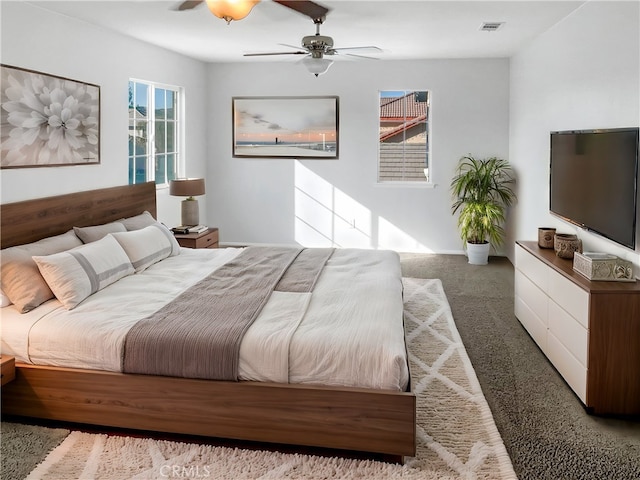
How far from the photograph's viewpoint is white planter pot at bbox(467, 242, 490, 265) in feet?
21.6

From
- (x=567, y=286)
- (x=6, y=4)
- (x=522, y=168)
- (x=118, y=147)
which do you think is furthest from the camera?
(x=522, y=168)

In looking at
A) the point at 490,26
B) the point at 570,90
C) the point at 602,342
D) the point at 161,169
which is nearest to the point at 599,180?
the point at 602,342

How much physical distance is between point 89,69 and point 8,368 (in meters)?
2.89

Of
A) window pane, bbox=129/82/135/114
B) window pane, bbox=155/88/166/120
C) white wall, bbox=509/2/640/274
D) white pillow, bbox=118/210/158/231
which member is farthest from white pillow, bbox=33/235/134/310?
white wall, bbox=509/2/640/274

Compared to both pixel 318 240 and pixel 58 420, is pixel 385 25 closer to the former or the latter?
pixel 318 240

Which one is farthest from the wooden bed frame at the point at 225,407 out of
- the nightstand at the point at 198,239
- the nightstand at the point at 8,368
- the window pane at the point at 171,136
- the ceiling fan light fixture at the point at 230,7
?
the window pane at the point at 171,136

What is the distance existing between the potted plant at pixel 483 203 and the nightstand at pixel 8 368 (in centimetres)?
509

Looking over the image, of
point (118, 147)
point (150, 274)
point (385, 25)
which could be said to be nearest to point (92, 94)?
point (118, 147)

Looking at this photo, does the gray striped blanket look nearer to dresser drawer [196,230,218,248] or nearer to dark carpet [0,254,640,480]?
dark carpet [0,254,640,480]

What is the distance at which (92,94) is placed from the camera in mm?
4746

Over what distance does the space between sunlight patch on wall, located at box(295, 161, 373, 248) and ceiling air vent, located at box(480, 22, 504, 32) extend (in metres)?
2.85

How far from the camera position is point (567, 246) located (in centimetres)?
375

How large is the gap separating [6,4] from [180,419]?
308cm

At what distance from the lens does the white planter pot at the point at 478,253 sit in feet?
21.6
